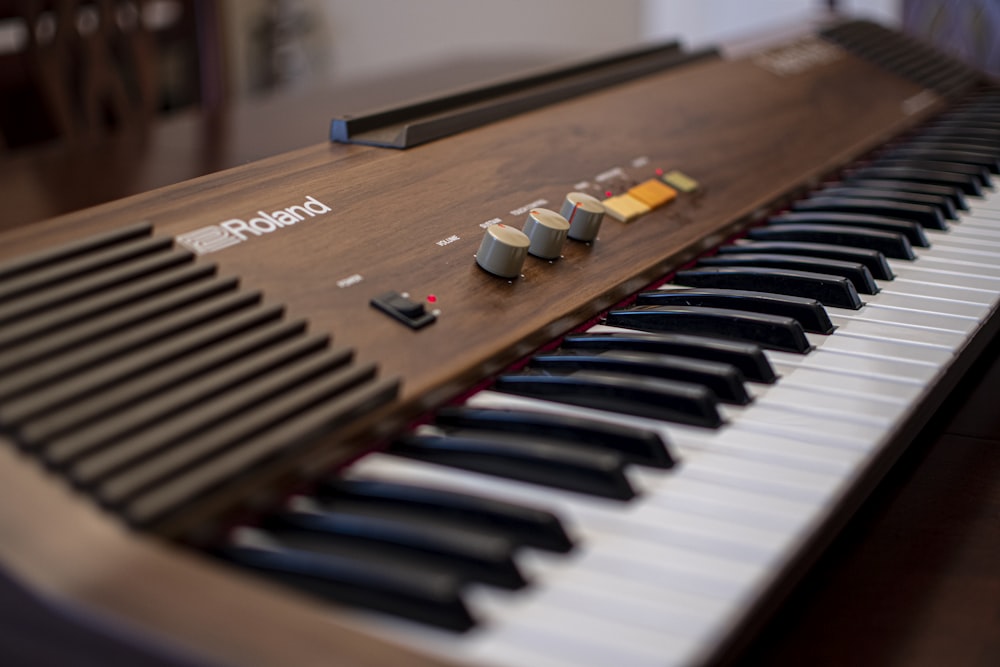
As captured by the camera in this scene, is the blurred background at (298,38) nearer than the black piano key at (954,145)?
No

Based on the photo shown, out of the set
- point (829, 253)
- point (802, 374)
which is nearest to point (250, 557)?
point (802, 374)

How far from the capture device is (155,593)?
550 millimetres

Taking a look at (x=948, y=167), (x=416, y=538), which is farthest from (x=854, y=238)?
(x=416, y=538)

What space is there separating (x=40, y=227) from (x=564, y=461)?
1.53ft

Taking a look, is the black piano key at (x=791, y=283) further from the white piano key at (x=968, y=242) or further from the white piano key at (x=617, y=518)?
the white piano key at (x=617, y=518)

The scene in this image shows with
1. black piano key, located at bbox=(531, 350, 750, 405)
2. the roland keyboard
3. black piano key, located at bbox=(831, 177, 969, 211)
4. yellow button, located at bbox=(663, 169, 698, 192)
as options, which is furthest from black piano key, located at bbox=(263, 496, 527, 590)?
black piano key, located at bbox=(831, 177, 969, 211)

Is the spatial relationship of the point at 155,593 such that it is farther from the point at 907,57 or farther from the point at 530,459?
the point at 907,57

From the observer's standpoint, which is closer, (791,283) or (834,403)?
(834,403)

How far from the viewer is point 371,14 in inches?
184

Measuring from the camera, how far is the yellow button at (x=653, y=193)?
3.90 ft

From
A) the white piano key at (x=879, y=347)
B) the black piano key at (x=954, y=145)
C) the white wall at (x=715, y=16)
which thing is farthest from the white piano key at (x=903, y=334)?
the white wall at (x=715, y=16)

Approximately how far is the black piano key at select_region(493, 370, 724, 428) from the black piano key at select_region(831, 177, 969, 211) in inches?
27.3

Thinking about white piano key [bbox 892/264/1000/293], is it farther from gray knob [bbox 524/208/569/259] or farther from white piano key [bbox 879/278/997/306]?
gray knob [bbox 524/208/569/259]

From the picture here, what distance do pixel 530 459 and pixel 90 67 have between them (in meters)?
1.60
